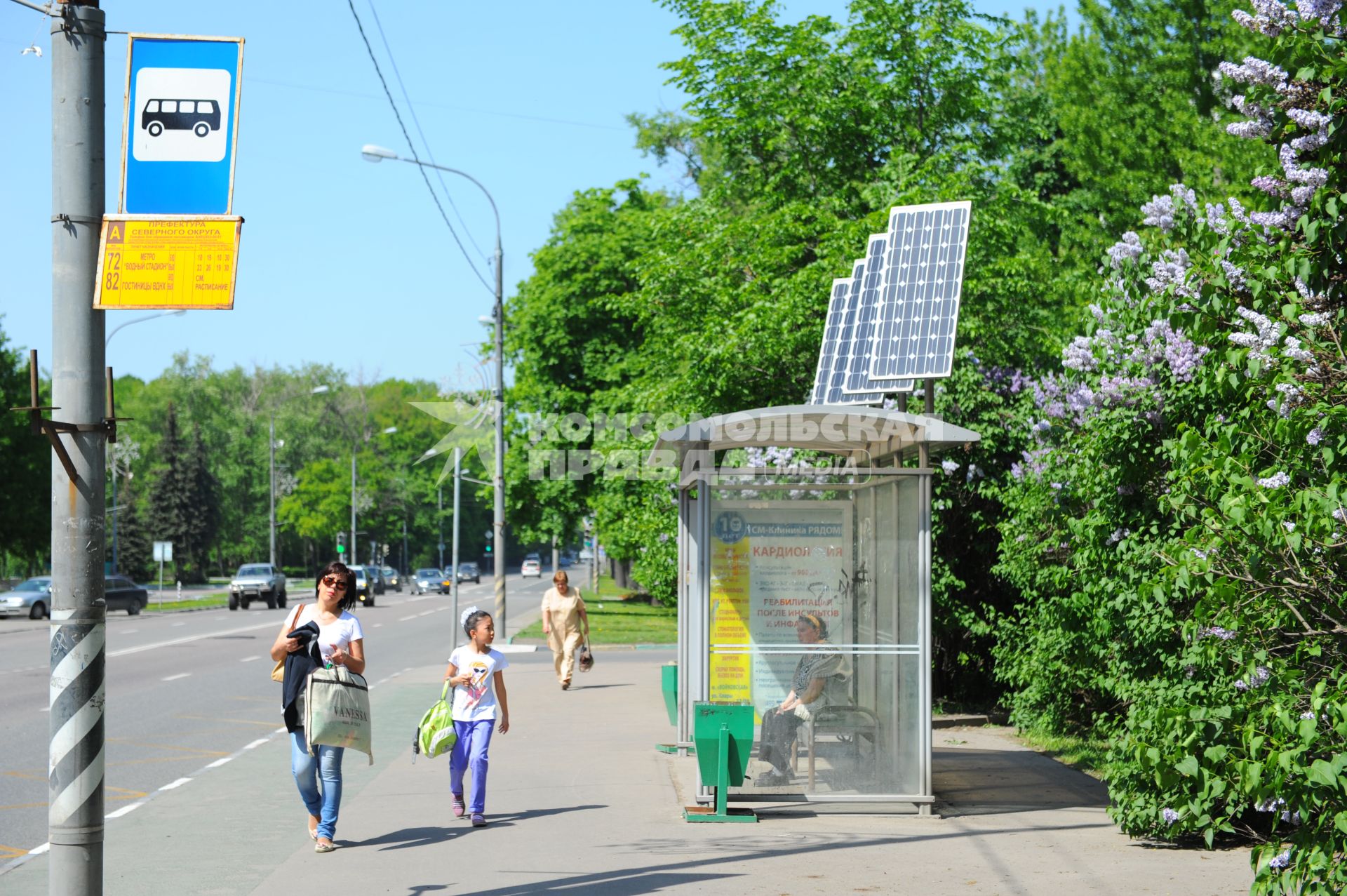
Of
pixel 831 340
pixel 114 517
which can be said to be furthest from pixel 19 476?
pixel 831 340

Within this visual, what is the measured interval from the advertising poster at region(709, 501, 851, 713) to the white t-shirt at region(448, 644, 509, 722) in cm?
162

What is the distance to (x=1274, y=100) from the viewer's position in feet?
19.6

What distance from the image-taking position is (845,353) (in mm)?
16047

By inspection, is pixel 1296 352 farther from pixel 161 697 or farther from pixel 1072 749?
pixel 161 697

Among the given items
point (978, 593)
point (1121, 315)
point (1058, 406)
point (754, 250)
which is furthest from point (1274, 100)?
point (754, 250)

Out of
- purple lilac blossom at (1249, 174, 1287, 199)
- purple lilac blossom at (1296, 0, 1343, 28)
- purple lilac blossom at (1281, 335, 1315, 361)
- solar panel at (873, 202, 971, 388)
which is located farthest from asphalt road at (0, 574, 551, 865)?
purple lilac blossom at (1296, 0, 1343, 28)

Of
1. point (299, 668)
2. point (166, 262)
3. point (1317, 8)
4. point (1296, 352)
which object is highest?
point (1317, 8)

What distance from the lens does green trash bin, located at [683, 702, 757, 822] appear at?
375 inches

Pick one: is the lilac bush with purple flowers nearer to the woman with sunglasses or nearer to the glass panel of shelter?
the glass panel of shelter

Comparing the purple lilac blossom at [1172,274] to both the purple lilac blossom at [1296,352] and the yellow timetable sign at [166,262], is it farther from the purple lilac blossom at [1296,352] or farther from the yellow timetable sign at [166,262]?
the yellow timetable sign at [166,262]

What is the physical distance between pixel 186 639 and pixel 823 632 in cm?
2560

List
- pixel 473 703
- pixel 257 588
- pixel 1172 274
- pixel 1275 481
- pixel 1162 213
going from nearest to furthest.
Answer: pixel 1275 481
pixel 1172 274
pixel 1162 213
pixel 473 703
pixel 257 588

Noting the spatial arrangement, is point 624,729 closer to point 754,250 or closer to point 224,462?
point 754,250

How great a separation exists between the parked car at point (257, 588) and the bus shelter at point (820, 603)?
148 ft
